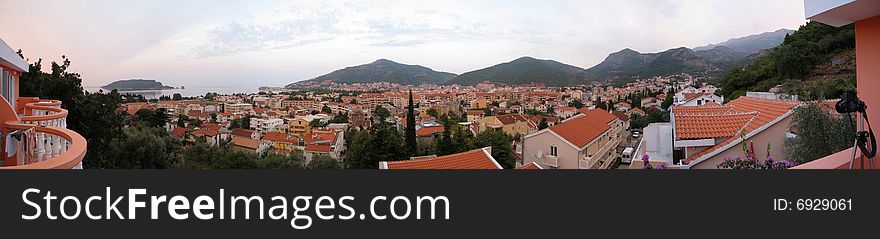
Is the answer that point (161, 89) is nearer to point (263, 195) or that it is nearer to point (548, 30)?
point (548, 30)

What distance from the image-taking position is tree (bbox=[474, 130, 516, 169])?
6332 millimetres

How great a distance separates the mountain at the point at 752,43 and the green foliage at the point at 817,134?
16.0ft

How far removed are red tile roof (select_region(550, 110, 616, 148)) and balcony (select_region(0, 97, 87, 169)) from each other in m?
4.55

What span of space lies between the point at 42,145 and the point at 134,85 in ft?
25.0

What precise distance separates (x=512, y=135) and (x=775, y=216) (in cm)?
481

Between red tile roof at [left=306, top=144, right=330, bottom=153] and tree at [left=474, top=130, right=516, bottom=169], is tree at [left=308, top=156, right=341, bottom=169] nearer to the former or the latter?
red tile roof at [left=306, top=144, right=330, bottom=153]

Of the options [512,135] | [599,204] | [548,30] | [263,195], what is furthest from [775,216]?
[548,30]

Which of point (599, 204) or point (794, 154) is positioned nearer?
point (599, 204)

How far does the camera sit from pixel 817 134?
3.53 metres

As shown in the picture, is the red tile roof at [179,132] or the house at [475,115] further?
the red tile roof at [179,132]

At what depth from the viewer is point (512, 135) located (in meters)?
6.68

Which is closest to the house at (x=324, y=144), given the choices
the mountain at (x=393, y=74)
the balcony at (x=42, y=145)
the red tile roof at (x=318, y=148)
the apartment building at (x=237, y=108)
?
the red tile roof at (x=318, y=148)

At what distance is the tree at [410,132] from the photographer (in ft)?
21.3

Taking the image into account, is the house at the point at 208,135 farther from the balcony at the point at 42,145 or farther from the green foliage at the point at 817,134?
the green foliage at the point at 817,134
